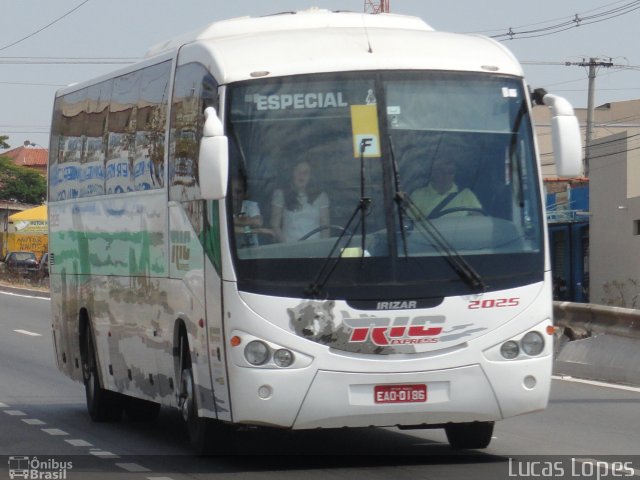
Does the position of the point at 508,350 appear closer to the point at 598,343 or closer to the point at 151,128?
the point at 151,128

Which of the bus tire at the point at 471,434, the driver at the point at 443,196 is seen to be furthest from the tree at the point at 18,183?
the driver at the point at 443,196

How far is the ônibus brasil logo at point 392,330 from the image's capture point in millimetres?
9758

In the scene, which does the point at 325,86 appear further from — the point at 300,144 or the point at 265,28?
the point at 265,28

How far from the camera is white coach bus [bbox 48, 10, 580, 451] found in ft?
32.0

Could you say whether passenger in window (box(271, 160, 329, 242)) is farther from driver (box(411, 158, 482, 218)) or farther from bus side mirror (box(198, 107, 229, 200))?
driver (box(411, 158, 482, 218))

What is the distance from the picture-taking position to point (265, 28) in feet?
37.9

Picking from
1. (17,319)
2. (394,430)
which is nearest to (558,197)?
(17,319)

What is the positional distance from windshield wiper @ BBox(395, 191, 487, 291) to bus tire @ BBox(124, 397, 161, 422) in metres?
5.43

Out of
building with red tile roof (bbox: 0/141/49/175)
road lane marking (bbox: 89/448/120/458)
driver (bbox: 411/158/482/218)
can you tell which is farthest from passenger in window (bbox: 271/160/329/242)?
building with red tile roof (bbox: 0/141/49/175)

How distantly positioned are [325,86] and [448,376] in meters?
2.13

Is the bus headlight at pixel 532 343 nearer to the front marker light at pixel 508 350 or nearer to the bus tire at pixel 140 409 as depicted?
the front marker light at pixel 508 350

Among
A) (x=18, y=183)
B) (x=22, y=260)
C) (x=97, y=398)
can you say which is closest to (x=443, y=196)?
(x=97, y=398)

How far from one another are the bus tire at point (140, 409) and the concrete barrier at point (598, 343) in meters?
5.55

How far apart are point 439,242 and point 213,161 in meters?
1.61
